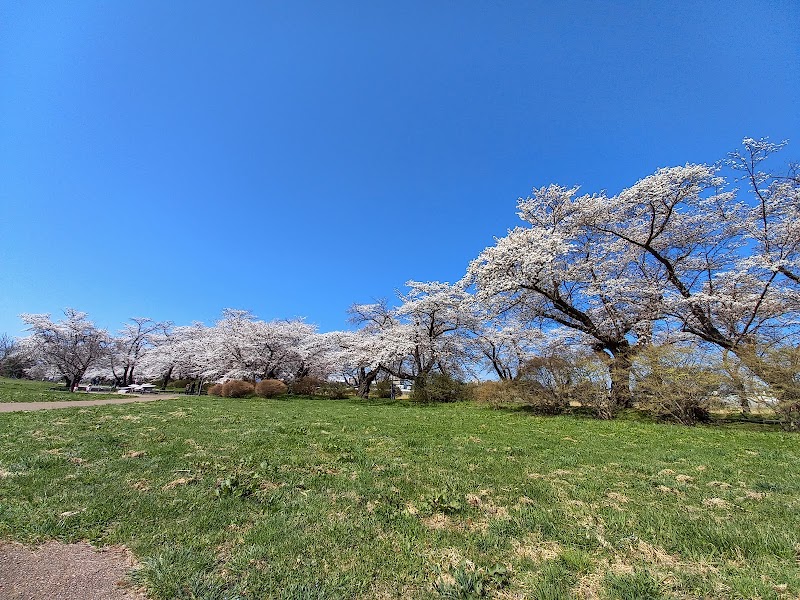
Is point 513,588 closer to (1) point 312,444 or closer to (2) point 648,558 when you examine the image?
(2) point 648,558

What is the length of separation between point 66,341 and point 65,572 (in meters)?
51.7

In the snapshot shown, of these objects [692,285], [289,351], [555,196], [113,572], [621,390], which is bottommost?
[113,572]

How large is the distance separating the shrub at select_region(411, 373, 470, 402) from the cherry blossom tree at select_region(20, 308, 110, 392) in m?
38.4

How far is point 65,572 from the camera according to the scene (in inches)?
119

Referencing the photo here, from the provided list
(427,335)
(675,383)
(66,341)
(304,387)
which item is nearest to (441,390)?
(427,335)

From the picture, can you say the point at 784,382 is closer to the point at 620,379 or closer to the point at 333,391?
the point at 620,379

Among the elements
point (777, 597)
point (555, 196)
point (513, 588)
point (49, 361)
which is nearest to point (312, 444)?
point (513, 588)

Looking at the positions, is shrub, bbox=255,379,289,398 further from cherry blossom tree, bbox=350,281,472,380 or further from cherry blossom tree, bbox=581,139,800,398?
cherry blossom tree, bbox=581,139,800,398

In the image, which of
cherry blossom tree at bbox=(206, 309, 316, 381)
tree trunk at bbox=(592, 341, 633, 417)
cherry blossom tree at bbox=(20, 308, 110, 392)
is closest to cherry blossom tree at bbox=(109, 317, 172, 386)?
cherry blossom tree at bbox=(20, 308, 110, 392)

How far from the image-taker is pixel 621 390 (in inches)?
588

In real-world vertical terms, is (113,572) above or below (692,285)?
below

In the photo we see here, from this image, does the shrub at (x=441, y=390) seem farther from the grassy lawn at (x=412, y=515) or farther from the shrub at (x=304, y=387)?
the grassy lawn at (x=412, y=515)

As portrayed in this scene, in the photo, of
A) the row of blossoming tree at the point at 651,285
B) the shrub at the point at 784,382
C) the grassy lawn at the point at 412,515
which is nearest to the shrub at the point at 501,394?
the row of blossoming tree at the point at 651,285

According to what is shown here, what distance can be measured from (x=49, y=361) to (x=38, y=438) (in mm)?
49235
